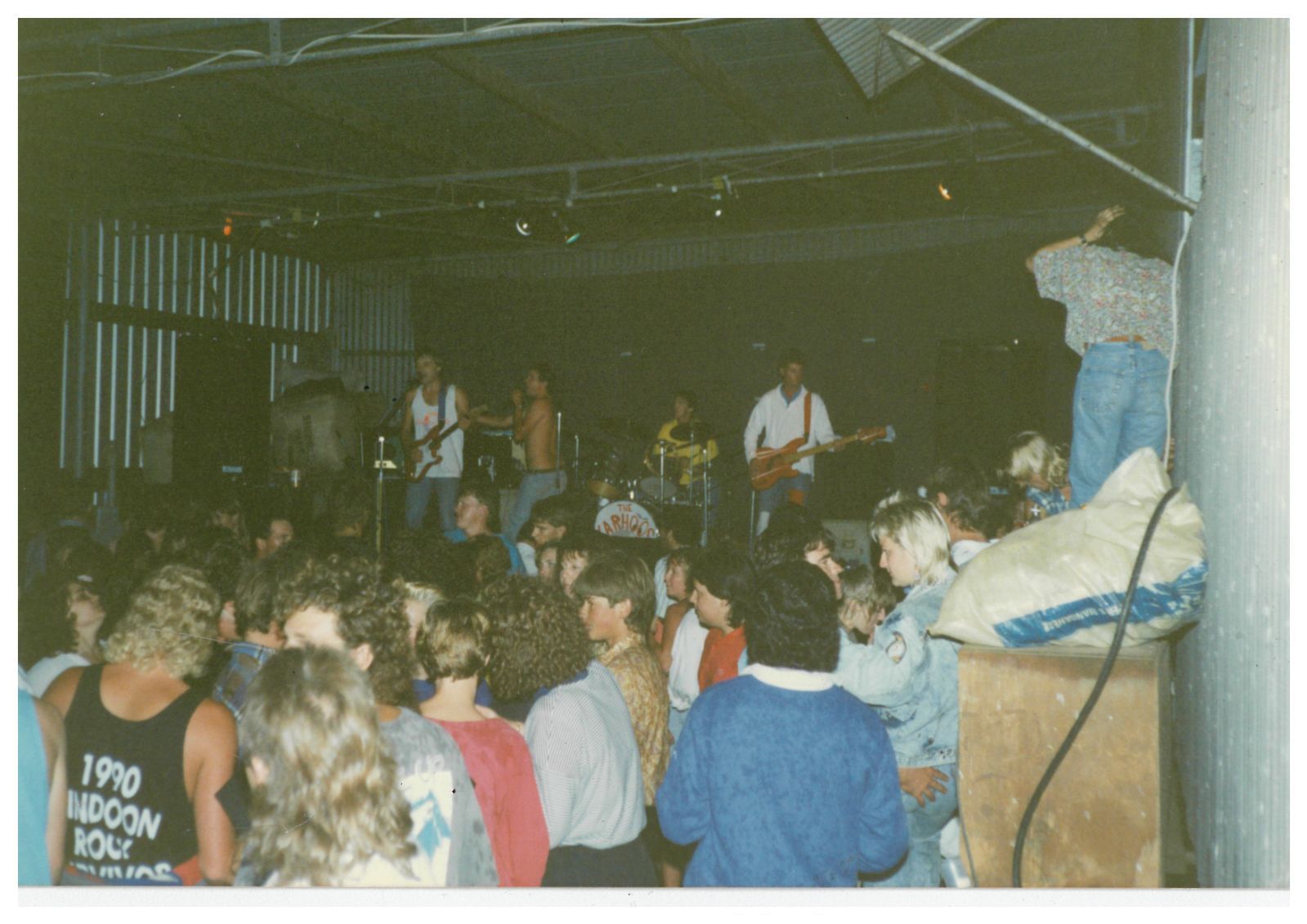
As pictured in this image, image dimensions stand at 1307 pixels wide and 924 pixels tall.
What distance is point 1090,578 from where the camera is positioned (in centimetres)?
249

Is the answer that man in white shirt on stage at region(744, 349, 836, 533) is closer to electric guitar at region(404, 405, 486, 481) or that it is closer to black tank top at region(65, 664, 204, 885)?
electric guitar at region(404, 405, 486, 481)

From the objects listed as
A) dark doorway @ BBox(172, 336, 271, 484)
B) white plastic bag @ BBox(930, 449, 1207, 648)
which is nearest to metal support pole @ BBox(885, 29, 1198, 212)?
white plastic bag @ BBox(930, 449, 1207, 648)

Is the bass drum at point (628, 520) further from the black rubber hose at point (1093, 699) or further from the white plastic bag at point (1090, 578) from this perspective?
the black rubber hose at point (1093, 699)

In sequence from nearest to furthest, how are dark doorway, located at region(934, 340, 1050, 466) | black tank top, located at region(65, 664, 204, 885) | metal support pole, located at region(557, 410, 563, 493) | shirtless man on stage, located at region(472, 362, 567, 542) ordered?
black tank top, located at region(65, 664, 204, 885) → shirtless man on stage, located at region(472, 362, 567, 542) → metal support pole, located at region(557, 410, 563, 493) → dark doorway, located at region(934, 340, 1050, 466)

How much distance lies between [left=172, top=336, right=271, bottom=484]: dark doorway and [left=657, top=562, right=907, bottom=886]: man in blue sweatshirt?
37.3 ft

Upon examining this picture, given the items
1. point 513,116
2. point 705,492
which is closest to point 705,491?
point 705,492

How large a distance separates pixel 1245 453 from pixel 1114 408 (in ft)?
6.13

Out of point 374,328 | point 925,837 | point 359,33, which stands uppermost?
point 359,33

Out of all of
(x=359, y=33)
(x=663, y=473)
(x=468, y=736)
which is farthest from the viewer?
(x=663, y=473)

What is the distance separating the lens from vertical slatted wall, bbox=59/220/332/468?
12.4m

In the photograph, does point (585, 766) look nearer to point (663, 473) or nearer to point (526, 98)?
point (526, 98)

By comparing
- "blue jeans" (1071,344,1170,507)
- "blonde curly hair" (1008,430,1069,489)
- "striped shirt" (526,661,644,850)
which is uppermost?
"blue jeans" (1071,344,1170,507)
